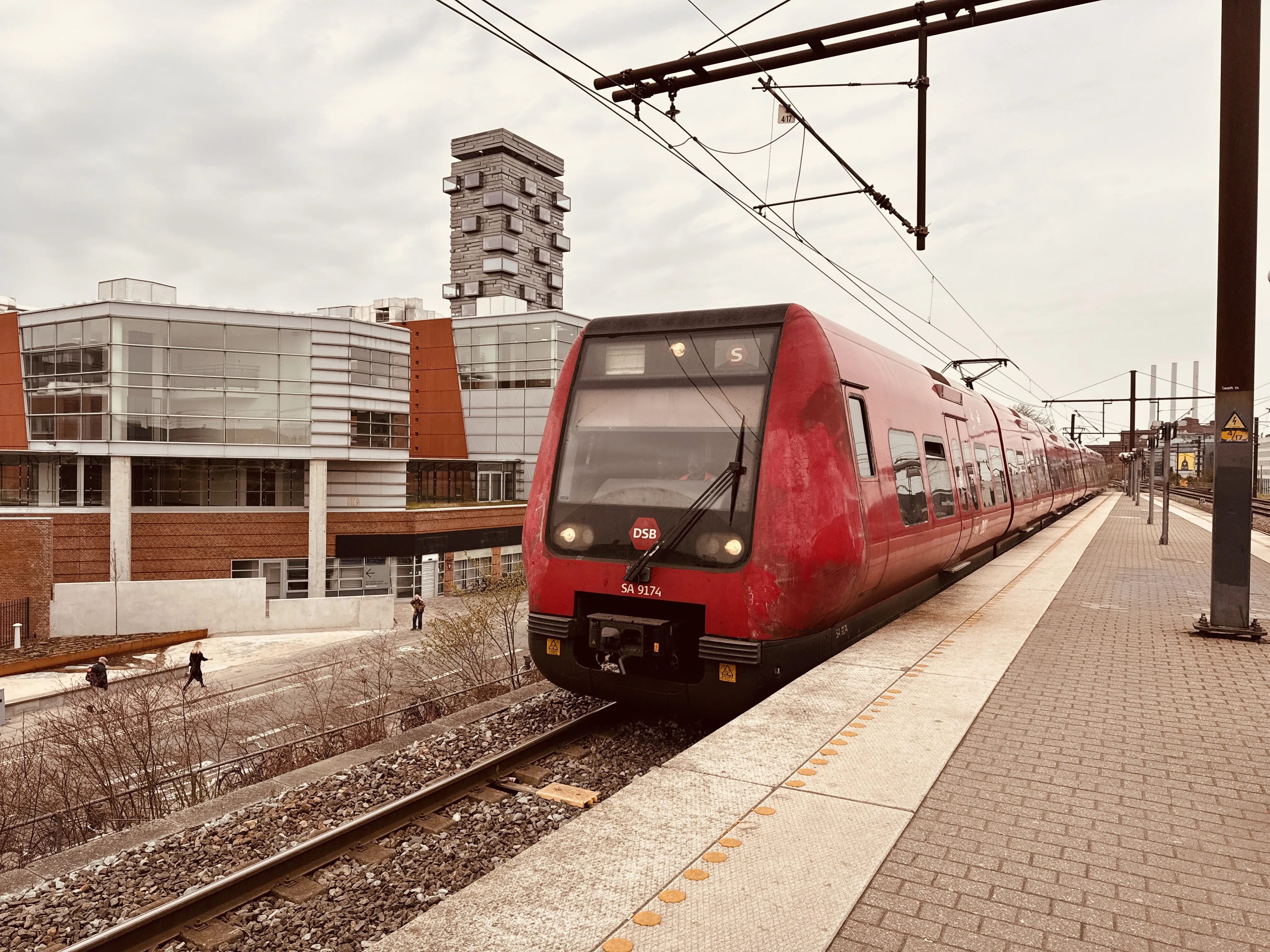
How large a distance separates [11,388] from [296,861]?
126 feet

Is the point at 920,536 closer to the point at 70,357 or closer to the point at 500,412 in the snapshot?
the point at 70,357

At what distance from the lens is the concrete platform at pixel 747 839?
10.2 ft

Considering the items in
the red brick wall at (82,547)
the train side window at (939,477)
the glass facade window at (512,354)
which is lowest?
the red brick wall at (82,547)

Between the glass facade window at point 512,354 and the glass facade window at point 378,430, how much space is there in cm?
912

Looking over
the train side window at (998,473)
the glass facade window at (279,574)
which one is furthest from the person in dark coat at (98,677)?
the train side window at (998,473)

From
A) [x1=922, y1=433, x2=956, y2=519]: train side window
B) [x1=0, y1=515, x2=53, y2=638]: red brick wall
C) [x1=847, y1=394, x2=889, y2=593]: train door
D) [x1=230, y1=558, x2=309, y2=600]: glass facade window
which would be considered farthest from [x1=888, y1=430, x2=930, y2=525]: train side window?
[x1=230, y1=558, x2=309, y2=600]: glass facade window

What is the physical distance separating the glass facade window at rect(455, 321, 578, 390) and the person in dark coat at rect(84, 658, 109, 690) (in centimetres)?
2729

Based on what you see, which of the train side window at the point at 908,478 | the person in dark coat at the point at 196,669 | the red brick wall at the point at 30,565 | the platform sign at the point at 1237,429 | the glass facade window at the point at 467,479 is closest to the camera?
the train side window at the point at 908,478

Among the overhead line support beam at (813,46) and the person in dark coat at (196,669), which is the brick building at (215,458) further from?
the overhead line support beam at (813,46)

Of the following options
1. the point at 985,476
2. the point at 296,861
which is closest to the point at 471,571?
the point at 985,476

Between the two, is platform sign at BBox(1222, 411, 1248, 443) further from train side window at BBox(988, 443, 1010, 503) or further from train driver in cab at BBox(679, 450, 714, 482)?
train driver in cab at BBox(679, 450, 714, 482)

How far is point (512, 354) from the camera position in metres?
46.7

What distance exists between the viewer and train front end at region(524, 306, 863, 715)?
21.0 ft

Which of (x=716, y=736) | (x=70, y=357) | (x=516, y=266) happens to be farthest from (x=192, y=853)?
(x=516, y=266)
